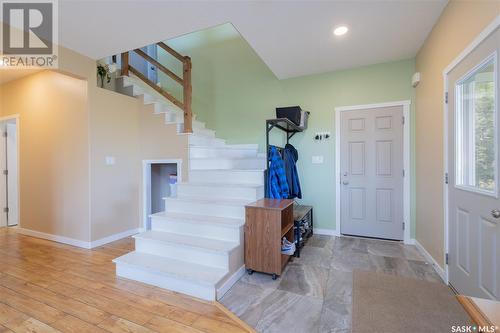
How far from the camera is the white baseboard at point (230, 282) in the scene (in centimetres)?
207

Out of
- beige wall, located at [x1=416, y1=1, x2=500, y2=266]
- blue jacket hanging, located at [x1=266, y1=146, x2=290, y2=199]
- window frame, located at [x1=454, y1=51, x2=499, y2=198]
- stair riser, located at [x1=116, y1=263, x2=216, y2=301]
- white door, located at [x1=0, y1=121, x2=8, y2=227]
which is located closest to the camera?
window frame, located at [x1=454, y1=51, x2=499, y2=198]

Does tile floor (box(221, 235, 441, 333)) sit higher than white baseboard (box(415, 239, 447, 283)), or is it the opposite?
white baseboard (box(415, 239, 447, 283))

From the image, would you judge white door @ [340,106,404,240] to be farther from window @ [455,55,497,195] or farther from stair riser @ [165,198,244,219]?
stair riser @ [165,198,244,219]

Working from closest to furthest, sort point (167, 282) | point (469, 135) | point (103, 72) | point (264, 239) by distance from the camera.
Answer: point (469, 135), point (167, 282), point (264, 239), point (103, 72)

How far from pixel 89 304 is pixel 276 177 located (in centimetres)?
228

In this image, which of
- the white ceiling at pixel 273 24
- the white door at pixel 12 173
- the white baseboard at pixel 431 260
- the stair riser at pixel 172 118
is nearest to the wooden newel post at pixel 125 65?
the white ceiling at pixel 273 24

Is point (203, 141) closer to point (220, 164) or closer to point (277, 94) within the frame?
point (220, 164)

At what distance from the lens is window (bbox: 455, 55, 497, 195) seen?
1.64m

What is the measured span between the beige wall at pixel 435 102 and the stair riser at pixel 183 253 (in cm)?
228

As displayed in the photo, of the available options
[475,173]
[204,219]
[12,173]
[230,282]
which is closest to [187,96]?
[204,219]

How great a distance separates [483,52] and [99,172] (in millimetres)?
4341

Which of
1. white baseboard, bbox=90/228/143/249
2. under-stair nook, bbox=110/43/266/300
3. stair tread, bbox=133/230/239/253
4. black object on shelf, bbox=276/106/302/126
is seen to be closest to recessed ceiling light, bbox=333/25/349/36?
black object on shelf, bbox=276/106/302/126

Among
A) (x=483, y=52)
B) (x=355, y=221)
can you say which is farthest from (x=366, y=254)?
(x=483, y=52)

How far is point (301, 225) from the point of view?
3227 millimetres
